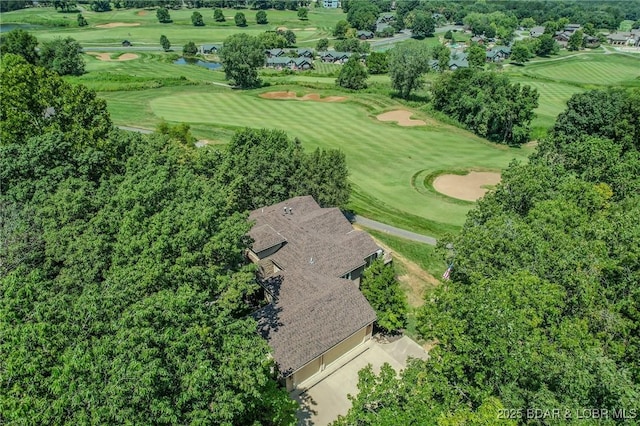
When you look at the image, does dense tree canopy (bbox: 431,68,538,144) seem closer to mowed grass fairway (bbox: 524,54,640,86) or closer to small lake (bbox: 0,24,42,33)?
mowed grass fairway (bbox: 524,54,640,86)

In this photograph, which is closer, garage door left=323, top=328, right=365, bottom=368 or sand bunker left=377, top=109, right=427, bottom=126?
garage door left=323, top=328, right=365, bottom=368

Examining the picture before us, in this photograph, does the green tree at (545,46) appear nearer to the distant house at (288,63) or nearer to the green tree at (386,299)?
the distant house at (288,63)

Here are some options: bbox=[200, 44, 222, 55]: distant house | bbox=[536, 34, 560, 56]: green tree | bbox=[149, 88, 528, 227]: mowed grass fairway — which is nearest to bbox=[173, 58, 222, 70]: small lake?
bbox=[200, 44, 222, 55]: distant house

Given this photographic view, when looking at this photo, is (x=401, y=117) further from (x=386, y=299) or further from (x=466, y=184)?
(x=386, y=299)

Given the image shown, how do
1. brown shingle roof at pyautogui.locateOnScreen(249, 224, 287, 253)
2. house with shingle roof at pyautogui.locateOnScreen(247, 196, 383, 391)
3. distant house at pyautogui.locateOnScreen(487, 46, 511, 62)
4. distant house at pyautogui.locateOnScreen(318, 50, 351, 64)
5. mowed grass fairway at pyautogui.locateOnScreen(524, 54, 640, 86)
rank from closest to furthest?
1. house with shingle roof at pyautogui.locateOnScreen(247, 196, 383, 391)
2. brown shingle roof at pyautogui.locateOnScreen(249, 224, 287, 253)
3. mowed grass fairway at pyautogui.locateOnScreen(524, 54, 640, 86)
4. distant house at pyautogui.locateOnScreen(318, 50, 351, 64)
5. distant house at pyautogui.locateOnScreen(487, 46, 511, 62)

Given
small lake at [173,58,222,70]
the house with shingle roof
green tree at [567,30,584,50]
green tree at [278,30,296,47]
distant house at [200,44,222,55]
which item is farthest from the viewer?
green tree at [567,30,584,50]

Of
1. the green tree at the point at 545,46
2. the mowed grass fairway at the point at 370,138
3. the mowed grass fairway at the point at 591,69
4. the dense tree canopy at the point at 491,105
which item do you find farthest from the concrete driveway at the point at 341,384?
the green tree at the point at 545,46
